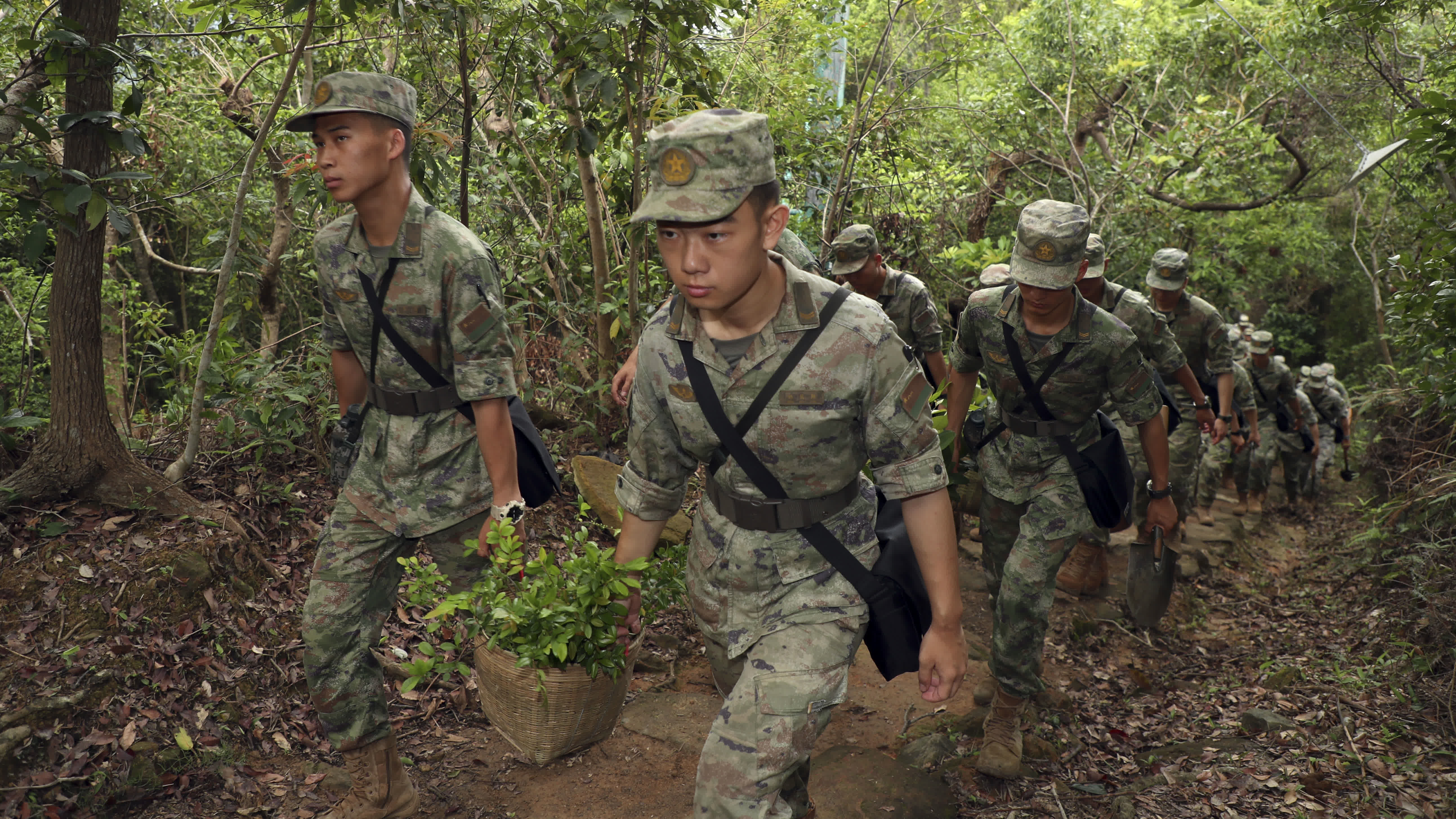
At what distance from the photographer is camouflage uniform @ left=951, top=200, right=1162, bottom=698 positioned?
4426 mm

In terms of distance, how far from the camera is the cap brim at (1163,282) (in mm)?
7914

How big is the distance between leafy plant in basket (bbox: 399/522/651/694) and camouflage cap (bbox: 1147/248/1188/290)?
622 centimetres

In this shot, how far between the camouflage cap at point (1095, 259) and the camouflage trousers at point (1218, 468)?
4920 millimetres

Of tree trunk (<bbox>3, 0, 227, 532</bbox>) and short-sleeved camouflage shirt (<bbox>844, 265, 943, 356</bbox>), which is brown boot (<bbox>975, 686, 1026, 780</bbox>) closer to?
short-sleeved camouflage shirt (<bbox>844, 265, 943, 356</bbox>)

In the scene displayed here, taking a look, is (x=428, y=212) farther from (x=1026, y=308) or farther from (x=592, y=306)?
(x=592, y=306)

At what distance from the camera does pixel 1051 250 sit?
4211 millimetres

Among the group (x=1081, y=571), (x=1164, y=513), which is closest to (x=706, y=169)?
(x=1164, y=513)

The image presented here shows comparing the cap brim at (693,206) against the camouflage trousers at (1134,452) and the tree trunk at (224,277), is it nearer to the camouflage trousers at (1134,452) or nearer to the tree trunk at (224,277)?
the tree trunk at (224,277)

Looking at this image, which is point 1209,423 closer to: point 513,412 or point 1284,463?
point 513,412

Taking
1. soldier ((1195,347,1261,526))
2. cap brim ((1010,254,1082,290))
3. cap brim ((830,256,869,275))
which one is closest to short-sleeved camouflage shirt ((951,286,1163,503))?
cap brim ((1010,254,1082,290))

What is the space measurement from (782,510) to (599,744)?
81.8 inches

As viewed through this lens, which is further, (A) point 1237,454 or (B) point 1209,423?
(A) point 1237,454

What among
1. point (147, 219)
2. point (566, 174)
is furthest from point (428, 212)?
point (147, 219)

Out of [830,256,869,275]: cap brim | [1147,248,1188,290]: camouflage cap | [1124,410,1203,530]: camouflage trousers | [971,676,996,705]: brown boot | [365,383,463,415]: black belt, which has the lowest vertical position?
[971,676,996,705]: brown boot
